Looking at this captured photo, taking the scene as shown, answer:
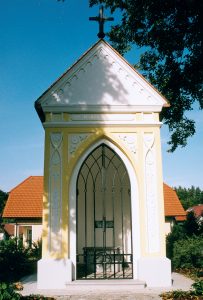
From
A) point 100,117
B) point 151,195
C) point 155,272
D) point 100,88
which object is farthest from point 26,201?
point 155,272

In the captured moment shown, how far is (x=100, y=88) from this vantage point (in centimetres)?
939

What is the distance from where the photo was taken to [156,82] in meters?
14.0

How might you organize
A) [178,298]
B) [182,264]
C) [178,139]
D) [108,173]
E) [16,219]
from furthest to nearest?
[16,219]
[178,139]
[108,173]
[182,264]
[178,298]

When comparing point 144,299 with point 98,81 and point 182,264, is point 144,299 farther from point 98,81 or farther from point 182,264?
point 98,81

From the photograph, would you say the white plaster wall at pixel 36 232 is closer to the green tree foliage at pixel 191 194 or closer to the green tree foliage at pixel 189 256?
the green tree foliage at pixel 189 256

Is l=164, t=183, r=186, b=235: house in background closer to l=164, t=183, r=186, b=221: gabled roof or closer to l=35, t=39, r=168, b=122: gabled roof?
l=164, t=183, r=186, b=221: gabled roof

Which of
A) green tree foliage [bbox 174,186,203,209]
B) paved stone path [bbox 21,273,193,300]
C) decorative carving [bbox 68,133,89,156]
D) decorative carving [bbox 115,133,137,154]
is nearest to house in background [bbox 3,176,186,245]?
paved stone path [bbox 21,273,193,300]

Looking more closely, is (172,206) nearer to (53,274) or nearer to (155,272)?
(155,272)

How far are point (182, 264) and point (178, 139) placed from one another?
5.82 m

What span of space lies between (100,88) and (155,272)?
5245mm

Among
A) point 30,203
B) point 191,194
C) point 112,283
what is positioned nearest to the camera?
point 112,283

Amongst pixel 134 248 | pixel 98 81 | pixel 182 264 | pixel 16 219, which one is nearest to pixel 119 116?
pixel 98 81

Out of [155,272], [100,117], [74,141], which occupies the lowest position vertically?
[155,272]

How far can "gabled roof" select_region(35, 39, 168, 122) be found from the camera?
9172 millimetres
